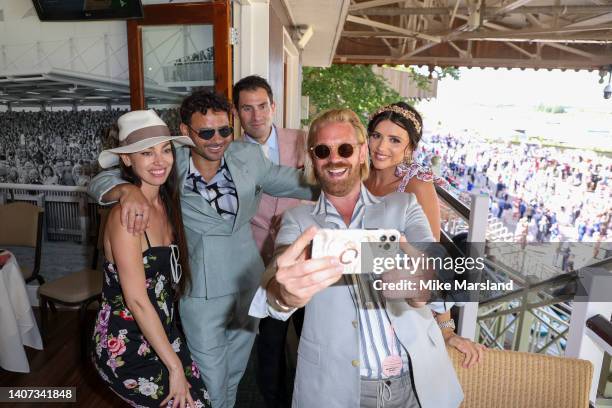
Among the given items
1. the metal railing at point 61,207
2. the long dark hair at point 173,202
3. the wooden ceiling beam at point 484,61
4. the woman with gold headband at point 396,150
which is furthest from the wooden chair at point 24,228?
the wooden ceiling beam at point 484,61

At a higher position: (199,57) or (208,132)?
(199,57)

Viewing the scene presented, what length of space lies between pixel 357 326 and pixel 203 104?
47.5 inches

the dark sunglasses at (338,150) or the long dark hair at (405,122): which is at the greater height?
the long dark hair at (405,122)

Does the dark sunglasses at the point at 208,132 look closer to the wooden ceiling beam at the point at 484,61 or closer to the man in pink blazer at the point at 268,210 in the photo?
the man in pink blazer at the point at 268,210

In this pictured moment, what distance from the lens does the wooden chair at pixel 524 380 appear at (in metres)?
1.33

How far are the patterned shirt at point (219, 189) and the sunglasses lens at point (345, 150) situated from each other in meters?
0.74

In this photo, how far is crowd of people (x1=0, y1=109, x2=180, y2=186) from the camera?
149 inches

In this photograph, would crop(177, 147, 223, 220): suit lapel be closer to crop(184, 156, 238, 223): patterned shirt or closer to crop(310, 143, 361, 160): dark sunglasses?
crop(184, 156, 238, 223): patterned shirt

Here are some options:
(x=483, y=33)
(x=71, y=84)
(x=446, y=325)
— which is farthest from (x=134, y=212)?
(x=483, y=33)

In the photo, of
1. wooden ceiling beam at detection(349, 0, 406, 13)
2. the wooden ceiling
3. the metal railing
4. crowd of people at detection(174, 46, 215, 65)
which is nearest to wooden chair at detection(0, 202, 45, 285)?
the metal railing

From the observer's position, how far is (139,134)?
1.61 metres

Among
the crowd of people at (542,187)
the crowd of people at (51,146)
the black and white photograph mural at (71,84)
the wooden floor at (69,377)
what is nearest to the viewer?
the wooden floor at (69,377)

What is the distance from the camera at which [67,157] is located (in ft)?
12.8

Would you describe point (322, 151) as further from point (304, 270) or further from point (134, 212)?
point (134, 212)
